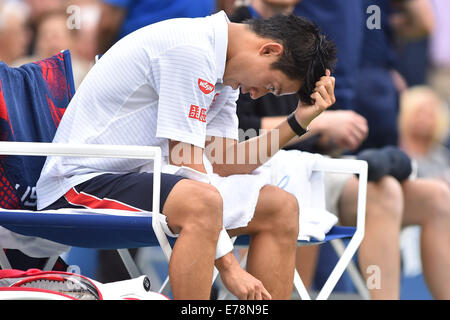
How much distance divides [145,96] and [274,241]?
0.59 m

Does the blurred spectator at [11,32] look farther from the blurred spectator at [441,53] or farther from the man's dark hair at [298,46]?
the blurred spectator at [441,53]

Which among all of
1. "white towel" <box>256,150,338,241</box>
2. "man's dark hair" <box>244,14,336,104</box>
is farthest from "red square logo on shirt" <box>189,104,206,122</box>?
"white towel" <box>256,150,338,241</box>

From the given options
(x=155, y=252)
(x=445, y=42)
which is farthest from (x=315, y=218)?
(x=445, y=42)

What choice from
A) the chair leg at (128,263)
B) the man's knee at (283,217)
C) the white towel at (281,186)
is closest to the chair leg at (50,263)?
the chair leg at (128,263)

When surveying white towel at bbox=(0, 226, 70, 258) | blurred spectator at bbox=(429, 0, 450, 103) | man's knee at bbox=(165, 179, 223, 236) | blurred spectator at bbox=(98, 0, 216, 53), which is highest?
blurred spectator at bbox=(98, 0, 216, 53)

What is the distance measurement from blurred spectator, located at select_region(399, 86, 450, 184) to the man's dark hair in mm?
2858

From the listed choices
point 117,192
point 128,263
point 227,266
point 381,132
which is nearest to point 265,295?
point 227,266

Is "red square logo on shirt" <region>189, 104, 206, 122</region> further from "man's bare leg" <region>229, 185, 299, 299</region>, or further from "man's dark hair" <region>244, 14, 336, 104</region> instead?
"man's bare leg" <region>229, 185, 299, 299</region>

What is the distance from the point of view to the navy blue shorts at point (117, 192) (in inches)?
101

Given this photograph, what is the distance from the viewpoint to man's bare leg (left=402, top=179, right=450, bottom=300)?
4.02 m

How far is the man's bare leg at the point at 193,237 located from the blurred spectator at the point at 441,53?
373cm

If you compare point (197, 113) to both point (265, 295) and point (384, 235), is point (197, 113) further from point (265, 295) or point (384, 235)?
point (384, 235)

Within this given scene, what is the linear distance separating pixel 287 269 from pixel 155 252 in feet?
6.60

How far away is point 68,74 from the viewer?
10.6 feet
